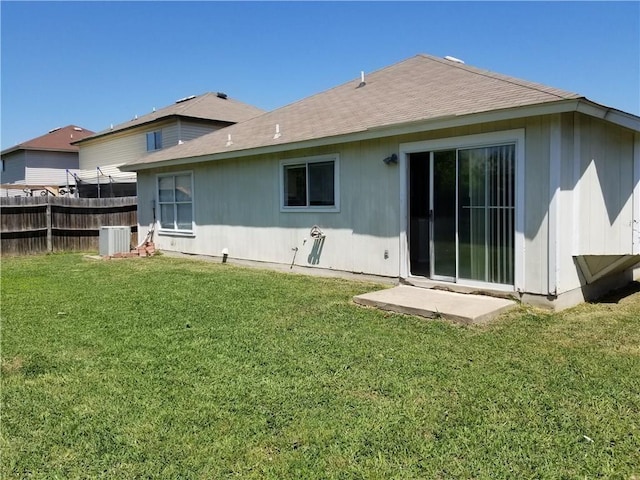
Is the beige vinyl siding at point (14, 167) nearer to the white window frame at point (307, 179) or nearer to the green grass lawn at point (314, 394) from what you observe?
the white window frame at point (307, 179)

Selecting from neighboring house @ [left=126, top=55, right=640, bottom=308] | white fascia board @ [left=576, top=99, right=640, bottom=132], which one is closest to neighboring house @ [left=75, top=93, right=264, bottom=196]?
neighboring house @ [left=126, top=55, right=640, bottom=308]

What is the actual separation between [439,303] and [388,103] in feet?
14.6

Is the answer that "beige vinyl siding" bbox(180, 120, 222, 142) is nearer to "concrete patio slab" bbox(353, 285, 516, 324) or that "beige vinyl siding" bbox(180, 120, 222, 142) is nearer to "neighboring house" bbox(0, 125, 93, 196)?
"neighboring house" bbox(0, 125, 93, 196)

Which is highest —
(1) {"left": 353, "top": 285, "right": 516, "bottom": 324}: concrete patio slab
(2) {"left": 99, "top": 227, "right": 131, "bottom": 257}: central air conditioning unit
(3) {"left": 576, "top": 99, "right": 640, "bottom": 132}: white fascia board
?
(3) {"left": 576, "top": 99, "right": 640, "bottom": 132}: white fascia board

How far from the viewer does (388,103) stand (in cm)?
926

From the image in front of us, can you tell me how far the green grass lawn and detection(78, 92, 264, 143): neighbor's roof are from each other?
19.0 metres

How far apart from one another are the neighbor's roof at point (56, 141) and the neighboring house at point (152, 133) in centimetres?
410

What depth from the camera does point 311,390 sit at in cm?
375

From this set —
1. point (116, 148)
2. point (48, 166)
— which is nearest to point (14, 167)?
point (48, 166)

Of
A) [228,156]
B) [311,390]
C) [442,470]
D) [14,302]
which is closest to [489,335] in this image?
[311,390]

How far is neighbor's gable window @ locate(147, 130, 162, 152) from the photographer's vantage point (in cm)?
2494

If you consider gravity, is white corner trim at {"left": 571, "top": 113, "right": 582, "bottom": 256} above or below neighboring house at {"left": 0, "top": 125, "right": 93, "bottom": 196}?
below

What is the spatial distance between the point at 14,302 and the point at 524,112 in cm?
769

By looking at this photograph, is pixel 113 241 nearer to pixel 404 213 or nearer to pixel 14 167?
pixel 404 213
